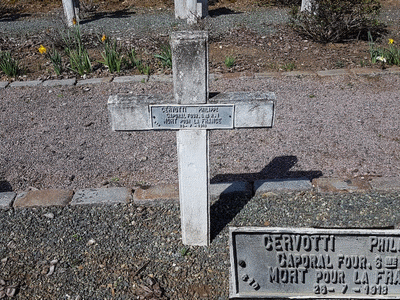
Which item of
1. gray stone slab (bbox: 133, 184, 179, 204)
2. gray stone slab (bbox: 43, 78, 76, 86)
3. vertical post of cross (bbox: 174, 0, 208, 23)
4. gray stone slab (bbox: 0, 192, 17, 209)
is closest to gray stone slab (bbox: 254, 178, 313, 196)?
gray stone slab (bbox: 133, 184, 179, 204)

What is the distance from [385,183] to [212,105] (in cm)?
182

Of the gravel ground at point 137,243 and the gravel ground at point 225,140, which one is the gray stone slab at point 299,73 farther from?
the gravel ground at point 137,243

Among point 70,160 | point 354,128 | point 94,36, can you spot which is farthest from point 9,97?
point 354,128

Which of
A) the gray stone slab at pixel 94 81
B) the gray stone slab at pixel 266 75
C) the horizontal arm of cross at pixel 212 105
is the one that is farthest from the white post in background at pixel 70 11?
the horizontal arm of cross at pixel 212 105

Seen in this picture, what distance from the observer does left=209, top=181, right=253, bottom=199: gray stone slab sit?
3.79 m

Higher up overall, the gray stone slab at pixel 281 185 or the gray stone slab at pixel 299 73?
the gray stone slab at pixel 281 185

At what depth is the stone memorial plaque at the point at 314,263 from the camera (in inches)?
99.5

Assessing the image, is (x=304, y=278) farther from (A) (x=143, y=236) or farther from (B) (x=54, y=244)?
(B) (x=54, y=244)

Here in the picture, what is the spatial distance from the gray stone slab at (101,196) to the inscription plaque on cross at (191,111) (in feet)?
3.09

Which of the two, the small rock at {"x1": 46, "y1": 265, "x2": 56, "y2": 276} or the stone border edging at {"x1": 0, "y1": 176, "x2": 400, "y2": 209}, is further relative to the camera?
the stone border edging at {"x1": 0, "y1": 176, "x2": 400, "y2": 209}

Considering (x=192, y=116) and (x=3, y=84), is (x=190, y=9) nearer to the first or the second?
(x=3, y=84)

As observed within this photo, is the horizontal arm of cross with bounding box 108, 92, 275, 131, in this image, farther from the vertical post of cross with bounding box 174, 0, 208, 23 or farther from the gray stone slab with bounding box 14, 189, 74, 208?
the vertical post of cross with bounding box 174, 0, 208, 23

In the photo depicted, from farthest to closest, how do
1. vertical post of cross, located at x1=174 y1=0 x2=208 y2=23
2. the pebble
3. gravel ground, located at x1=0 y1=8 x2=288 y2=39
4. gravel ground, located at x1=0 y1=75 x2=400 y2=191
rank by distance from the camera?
vertical post of cross, located at x1=174 y1=0 x2=208 y2=23, gravel ground, located at x1=0 y1=8 x2=288 y2=39, gravel ground, located at x1=0 y1=75 x2=400 y2=191, the pebble

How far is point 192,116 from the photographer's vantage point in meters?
2.87
